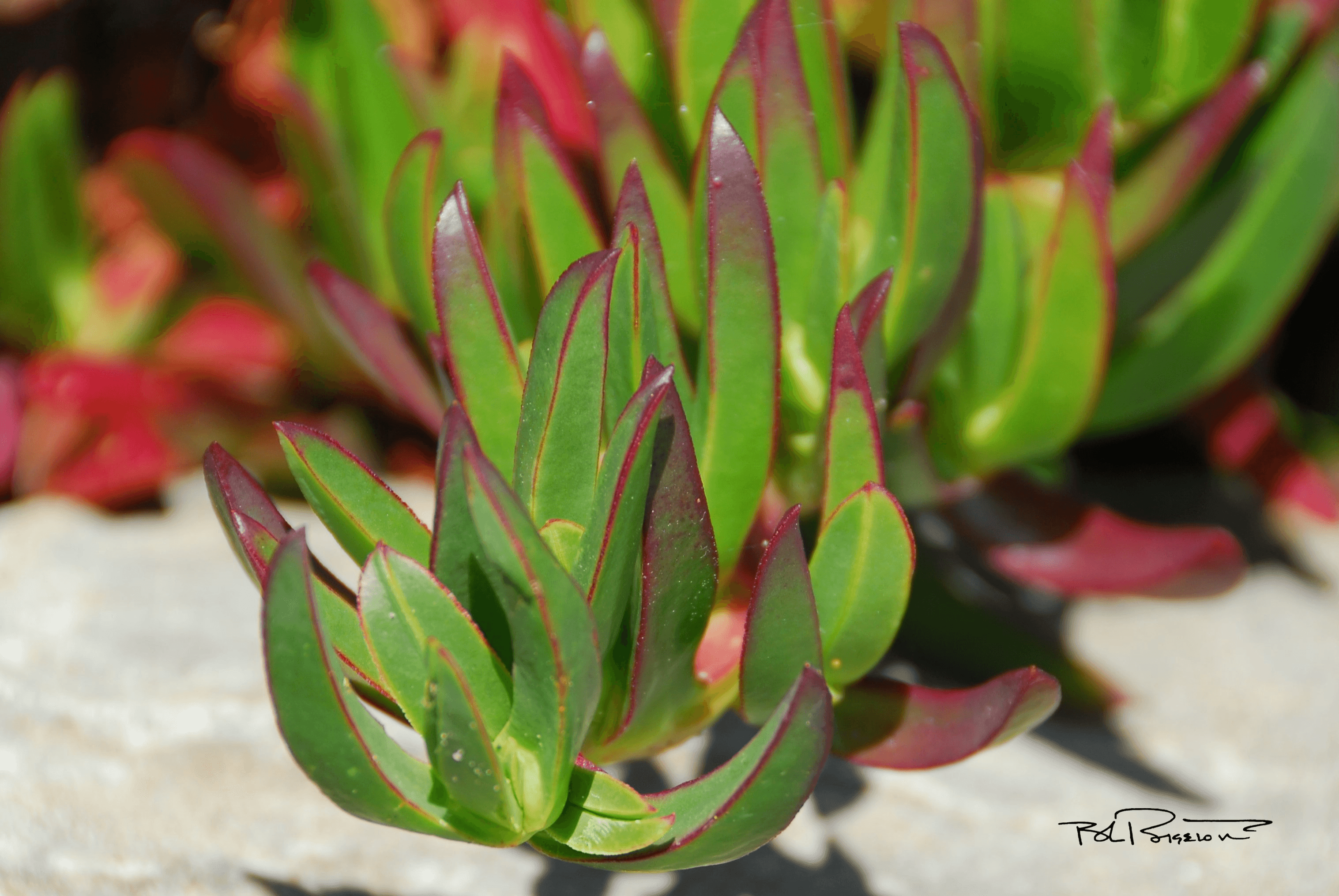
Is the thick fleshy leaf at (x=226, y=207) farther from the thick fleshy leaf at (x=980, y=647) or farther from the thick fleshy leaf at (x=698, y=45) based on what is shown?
the thick fleshy leaf at (x=980, y=647)

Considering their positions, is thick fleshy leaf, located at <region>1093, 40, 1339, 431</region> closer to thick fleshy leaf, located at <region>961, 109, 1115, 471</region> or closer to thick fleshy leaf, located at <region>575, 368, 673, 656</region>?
thick fleshy leaf, located at <region>961, 109, 1115, 471</region>

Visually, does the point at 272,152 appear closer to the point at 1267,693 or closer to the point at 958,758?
the point at 958,758

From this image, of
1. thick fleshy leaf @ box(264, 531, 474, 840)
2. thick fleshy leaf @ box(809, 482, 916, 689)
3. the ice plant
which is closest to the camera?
thick fleshy leaf @ box(264, 531, 474, 840)

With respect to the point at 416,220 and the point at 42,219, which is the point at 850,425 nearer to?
the point at 416,220

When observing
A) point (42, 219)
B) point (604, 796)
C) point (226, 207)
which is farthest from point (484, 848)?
point (42, 219)

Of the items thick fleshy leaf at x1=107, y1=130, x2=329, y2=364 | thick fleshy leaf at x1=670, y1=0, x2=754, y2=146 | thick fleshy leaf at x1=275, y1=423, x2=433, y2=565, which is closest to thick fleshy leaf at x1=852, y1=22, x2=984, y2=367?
thick fleshy leaf at x1=670, y1=0, x2=754, y2=146
